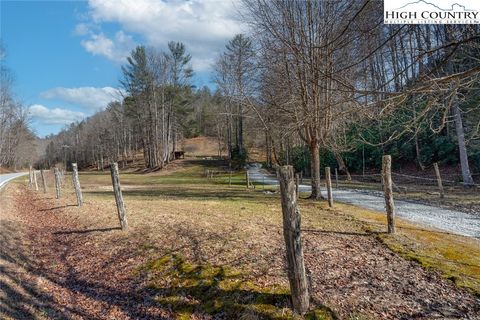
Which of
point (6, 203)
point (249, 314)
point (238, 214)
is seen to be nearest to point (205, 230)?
point (238, 214)

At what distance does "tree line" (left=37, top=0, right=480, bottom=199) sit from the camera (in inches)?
161

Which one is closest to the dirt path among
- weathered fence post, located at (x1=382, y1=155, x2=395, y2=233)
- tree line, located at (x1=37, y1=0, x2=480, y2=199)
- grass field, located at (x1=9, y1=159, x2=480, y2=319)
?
grass field, located at (x1=9, y1=159, x2=480, y2=319)

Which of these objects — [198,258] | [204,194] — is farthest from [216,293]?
[204,194]

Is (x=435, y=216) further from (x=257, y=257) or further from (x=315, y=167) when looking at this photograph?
(x=257, y=257)

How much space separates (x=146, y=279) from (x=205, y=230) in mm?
2061

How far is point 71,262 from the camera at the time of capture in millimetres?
7277

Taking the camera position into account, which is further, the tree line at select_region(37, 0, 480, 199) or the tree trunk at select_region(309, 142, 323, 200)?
the tree trunk at select_region(309, 142, 323, 200)

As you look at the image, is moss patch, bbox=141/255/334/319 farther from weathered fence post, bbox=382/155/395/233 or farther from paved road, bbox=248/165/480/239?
paved road, bbox=248/165/480/239

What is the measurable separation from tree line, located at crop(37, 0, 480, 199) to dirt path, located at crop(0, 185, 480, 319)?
2.05 m

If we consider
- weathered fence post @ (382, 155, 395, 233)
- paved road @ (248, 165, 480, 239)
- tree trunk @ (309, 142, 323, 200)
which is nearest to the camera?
weathered fence post @ (382, 155, 395, 233)

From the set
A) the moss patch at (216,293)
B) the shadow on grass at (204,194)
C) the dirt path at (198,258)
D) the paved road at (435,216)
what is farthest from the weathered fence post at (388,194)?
the shadow on grass at (204,194)

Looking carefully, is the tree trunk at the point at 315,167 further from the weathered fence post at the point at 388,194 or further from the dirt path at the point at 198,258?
the weathered fence post at the point at 388,194

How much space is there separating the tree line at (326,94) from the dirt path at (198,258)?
2049 millimetres

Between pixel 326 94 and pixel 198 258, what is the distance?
26.1 ft
